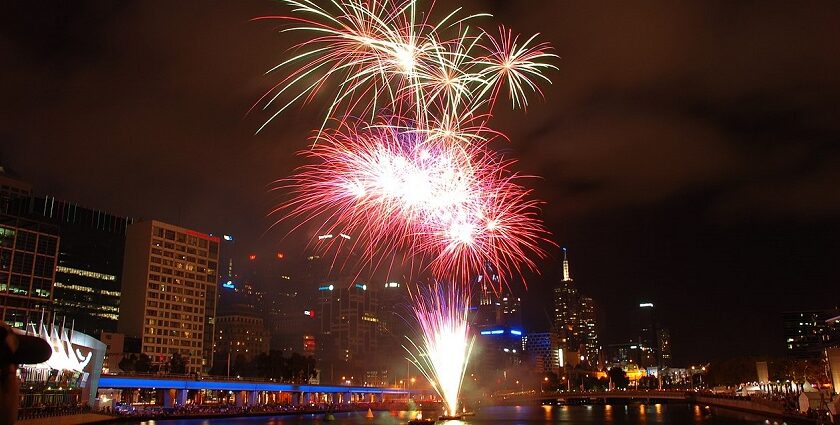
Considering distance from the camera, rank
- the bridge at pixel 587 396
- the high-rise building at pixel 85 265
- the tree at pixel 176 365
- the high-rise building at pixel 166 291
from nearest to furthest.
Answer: the tree at pixel 176 365 → the high-rise building at pixel 166 291 → the high-rise building at pixel 85 265 → the bridge at pixel 587 396

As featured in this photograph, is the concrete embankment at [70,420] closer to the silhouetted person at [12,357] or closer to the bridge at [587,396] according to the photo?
the silhouetted person at [12,357]

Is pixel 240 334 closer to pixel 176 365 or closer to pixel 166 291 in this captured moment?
pixel 166 291

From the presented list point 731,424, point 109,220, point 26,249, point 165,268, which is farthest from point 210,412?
point 109,220

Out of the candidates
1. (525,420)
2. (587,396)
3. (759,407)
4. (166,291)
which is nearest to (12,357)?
(525,420)

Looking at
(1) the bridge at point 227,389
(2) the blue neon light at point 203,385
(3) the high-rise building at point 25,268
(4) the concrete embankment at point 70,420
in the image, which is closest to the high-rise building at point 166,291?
(1) the bridge at point 227,389

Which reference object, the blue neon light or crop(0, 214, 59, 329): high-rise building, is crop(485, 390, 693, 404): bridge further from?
crop(0, 214, 59, 329): high-rise building

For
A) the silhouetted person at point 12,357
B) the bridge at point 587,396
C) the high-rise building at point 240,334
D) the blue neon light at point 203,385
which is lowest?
the bridge at point 587,396
